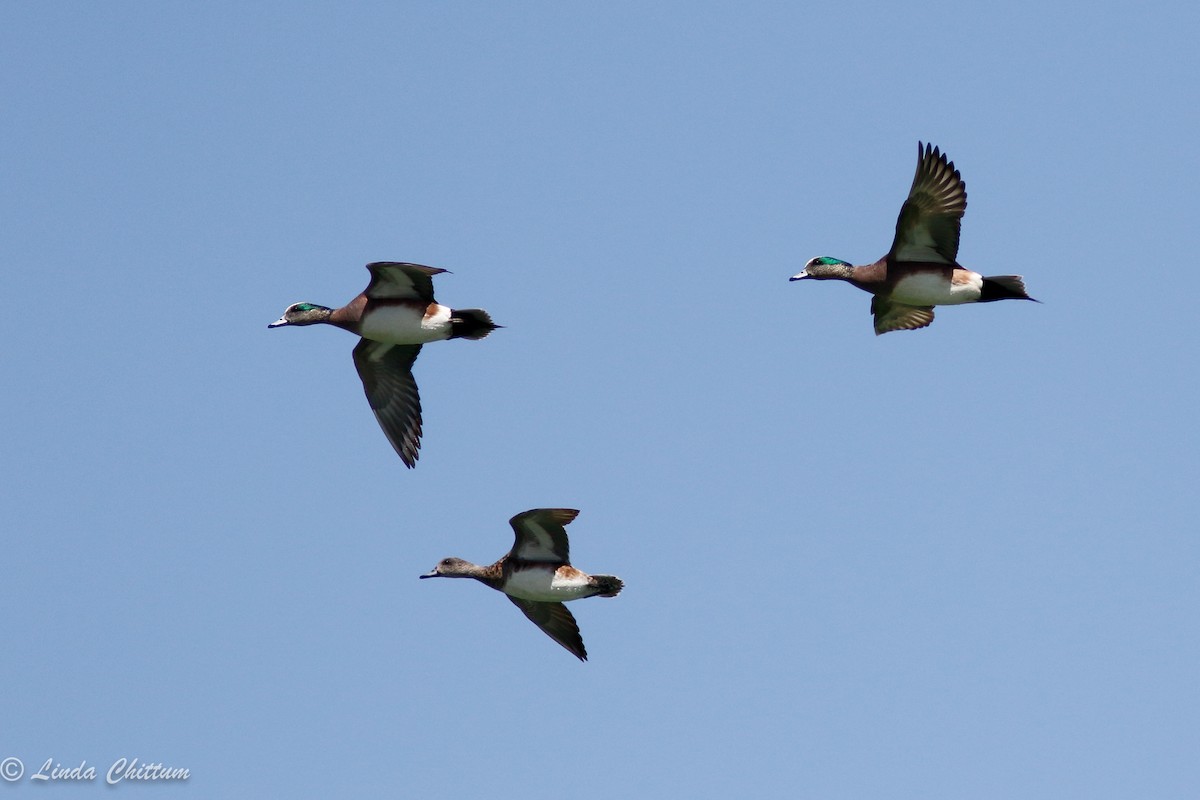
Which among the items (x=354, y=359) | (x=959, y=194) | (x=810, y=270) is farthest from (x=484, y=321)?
(x=959, y=194)

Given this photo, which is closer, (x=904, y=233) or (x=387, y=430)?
(x=904, y=233)

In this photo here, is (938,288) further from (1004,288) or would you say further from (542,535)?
(542,535)

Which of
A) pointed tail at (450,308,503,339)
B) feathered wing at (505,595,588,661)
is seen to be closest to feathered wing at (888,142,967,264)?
Result: pointed tail at (450,308,503,339)

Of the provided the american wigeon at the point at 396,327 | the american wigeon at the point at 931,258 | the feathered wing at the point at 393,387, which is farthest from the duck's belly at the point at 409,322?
the american wigeon at the point at 931,258

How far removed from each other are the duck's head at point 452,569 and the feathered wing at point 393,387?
2269 millimetres

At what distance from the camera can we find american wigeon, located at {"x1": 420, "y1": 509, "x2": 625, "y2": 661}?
22.8 metres

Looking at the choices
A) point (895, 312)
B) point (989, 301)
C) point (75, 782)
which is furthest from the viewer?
point (895, 312)

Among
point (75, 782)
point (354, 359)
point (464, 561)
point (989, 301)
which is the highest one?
point (989, 301)

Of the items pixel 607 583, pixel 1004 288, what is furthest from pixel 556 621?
pixel 1004 288

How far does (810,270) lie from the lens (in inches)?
998

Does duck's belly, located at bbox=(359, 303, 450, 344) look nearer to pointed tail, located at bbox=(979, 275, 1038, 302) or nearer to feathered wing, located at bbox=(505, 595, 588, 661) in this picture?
feathered wing, located at bbox=(505, 595, 588, 661)

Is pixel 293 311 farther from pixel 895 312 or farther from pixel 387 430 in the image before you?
pixel 895 312

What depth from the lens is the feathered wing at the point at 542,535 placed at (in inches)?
888

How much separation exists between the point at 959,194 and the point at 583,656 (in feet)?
25.1
